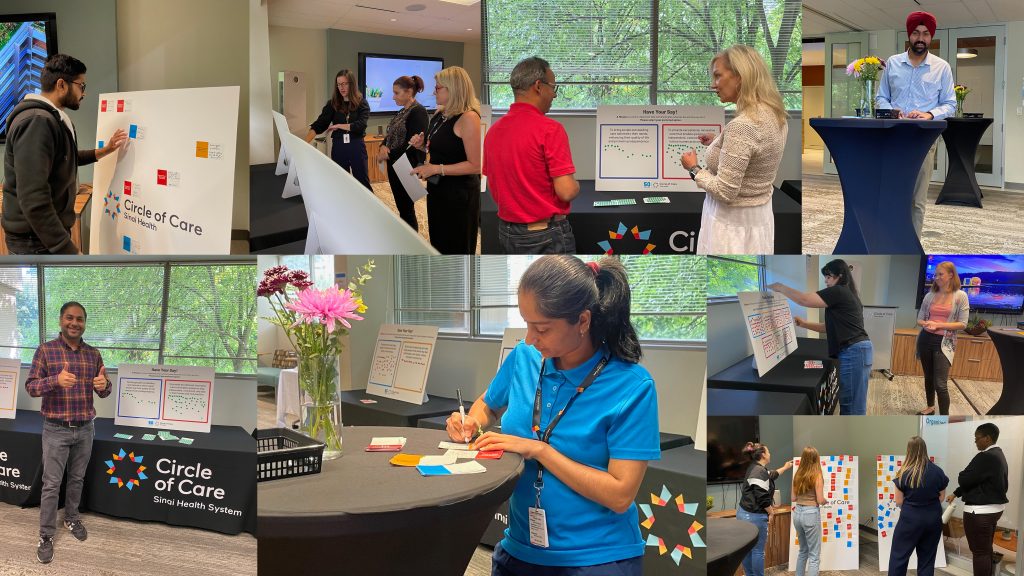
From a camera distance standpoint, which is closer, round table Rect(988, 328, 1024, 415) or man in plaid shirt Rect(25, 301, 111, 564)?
round table Rect(988, 328, 1024, 415)

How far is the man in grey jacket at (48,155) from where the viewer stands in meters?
2.78

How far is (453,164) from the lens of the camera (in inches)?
97.6

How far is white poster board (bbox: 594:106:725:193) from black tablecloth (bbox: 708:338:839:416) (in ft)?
1.84

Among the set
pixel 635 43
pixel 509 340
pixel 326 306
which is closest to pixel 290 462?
pixel 326 306

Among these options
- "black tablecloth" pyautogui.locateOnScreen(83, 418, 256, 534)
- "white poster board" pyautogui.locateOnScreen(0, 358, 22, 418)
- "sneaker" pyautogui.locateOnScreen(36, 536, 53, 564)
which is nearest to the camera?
"sneaker" pyautogui.locateOnScreen(36, 536, 53, 564)

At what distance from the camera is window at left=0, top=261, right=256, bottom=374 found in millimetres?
3590

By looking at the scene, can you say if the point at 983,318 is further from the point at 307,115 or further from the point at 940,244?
the point at 307,115

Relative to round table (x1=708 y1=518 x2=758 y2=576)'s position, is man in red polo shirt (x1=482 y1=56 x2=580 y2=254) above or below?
above

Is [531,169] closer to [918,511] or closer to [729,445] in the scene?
[729,445]

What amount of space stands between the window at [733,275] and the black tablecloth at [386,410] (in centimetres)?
76

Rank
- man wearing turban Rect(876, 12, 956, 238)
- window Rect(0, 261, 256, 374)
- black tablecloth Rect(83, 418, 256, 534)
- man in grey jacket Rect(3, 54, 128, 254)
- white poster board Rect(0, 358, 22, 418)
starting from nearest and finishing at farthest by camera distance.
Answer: man wearing turban Rect(876, 12, 956, 238) → man in grey jacket Rect(3, 54, 128, 254) → window Rect(0, 261, 256, 374) → white poster board Rect(0, 358, 22, 418) → black tablecloth Rect(83, 418, 256, 534)

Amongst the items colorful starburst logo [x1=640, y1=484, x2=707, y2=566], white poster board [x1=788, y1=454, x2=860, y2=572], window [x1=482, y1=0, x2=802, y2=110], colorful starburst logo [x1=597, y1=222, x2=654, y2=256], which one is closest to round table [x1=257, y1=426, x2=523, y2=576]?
colorful starburst logo [x1=640, y1=484, x2=707, y2=566]

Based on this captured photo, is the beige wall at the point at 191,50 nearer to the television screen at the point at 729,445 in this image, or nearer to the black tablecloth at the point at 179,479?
the television screen at the point at 729,445

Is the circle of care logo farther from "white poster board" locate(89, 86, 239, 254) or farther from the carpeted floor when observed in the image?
the carpeted floor
